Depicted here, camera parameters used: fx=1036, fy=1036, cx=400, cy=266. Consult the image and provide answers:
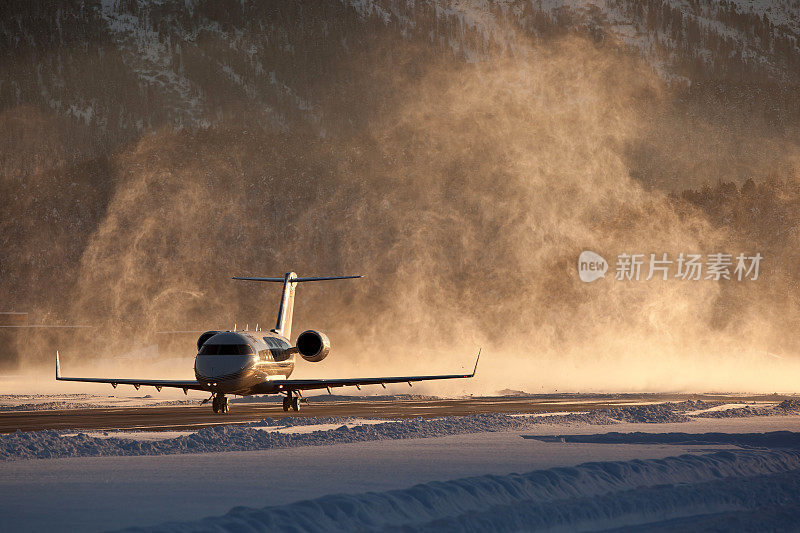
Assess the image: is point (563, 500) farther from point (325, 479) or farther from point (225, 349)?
point (225, 349)

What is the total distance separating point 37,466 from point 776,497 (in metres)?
20.3

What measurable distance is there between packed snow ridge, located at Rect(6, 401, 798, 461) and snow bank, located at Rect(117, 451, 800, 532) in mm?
11709

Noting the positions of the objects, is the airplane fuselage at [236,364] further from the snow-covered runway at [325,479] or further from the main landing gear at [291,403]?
the snow-covered runway at [325,479]

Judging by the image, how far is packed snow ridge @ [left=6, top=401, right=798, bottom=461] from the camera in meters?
32.5

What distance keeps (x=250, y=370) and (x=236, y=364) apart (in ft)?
3.58

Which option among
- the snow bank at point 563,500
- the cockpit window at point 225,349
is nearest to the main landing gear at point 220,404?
the cockpit window at point 225,349

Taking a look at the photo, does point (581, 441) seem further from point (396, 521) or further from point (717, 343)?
point (717, 343)

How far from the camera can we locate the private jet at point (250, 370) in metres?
54.1

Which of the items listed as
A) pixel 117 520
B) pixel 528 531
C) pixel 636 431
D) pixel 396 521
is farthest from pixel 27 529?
pixel 636 431

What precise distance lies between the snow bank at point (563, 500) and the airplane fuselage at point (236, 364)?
28.6m

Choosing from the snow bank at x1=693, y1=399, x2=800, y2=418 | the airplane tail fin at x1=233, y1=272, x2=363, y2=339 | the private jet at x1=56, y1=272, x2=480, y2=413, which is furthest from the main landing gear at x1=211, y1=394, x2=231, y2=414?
the snow bank at x1=693, y1=399, x2=800, y2=418

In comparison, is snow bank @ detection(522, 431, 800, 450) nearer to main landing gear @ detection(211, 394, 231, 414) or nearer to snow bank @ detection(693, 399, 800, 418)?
snow bank @ detection(693, 399, 800, 418)

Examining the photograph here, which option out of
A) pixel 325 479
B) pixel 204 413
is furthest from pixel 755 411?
pixel 325 479

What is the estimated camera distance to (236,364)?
177 ft
